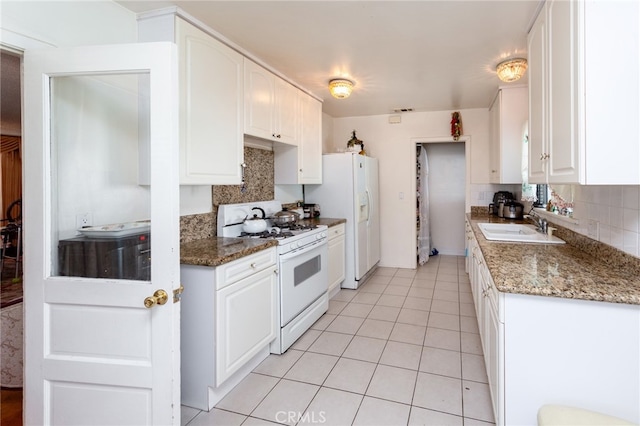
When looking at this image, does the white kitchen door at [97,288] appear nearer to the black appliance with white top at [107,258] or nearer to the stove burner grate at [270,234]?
the black appliance with white top at [107,258]

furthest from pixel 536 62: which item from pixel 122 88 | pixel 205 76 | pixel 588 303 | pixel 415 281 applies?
pixel 415 281

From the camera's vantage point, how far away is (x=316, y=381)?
2.25m

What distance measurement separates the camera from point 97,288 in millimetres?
1519

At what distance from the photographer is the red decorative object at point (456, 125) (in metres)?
4.66

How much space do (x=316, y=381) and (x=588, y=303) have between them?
159 cm

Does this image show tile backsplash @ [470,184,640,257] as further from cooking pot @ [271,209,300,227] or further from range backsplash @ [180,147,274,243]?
range backsplash @ [180,147,274,243]

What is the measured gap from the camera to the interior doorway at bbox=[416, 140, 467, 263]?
604 centimetres

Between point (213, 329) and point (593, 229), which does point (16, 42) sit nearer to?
point (213, 329)

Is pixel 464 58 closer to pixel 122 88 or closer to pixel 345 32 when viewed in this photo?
pixel 345 32

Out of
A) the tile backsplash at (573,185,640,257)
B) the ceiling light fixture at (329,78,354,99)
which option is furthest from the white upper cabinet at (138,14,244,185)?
the tile backsplash at (573,185,640,257)

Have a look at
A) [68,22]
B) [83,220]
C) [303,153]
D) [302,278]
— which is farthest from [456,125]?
[83,220]

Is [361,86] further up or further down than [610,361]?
further up

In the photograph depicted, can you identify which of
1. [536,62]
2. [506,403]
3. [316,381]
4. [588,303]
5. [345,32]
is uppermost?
[345,32]

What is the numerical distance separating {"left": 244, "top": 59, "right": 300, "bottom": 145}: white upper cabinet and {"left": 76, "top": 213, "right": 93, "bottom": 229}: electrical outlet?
127 cm
